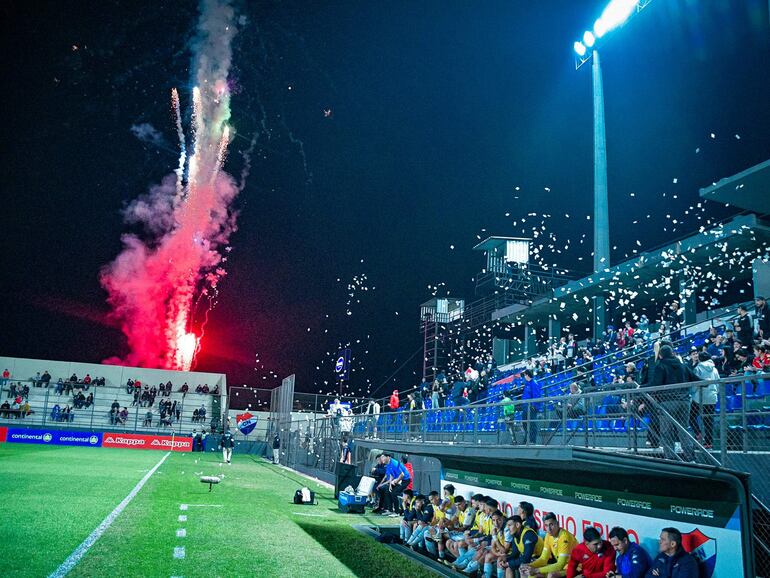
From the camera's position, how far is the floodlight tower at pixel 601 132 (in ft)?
107

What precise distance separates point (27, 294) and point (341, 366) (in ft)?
140

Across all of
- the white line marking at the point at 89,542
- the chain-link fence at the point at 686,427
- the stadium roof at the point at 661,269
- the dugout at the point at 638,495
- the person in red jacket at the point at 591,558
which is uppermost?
the stadium roof at the point at 661,269

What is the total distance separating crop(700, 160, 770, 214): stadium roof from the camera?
833 inches

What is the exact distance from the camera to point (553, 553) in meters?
9.34

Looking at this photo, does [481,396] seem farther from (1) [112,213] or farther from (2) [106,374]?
(1) [112,213]

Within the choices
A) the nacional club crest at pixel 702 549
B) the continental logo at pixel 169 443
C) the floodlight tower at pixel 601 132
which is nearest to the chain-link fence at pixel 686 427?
the nacional club crest at pixel 702 549

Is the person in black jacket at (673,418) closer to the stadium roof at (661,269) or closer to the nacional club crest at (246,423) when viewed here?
the stadium roof at (661,269)

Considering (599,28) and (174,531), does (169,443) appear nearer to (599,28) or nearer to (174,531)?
(174,531)

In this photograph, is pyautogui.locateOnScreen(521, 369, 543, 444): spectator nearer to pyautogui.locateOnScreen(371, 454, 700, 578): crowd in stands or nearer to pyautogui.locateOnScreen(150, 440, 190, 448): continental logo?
pyautogui.locateOnScreen(371, 454, 700, 578): crowd in stands

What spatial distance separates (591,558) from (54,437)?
131 feet

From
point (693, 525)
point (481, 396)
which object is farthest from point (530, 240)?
point (693, 525)

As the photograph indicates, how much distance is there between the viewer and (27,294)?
67.8m

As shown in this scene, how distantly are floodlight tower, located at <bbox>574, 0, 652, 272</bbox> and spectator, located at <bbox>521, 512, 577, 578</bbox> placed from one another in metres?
23.7

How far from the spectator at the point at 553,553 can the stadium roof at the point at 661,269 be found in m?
16.7
